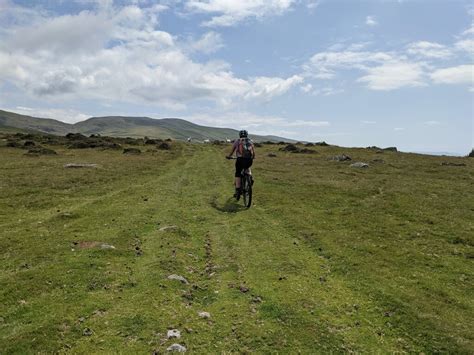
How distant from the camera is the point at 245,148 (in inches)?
1008

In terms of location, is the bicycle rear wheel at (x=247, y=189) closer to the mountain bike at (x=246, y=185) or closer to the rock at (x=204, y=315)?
the mountain bike at (x=246, y=185)

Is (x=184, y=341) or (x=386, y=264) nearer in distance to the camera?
(x=184, y=341)

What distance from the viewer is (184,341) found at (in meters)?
9.07

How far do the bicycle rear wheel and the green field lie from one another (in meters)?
0.60

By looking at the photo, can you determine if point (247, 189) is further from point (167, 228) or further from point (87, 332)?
point (87, 332)

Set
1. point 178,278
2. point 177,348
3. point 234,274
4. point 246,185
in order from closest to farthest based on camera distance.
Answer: point 177,348, point 178,278, point 234,274, point 246,185

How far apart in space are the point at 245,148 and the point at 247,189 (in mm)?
2823

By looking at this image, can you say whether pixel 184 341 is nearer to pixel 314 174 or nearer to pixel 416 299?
pixel 416 299

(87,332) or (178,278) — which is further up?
(178,278)

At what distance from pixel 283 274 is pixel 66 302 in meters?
7.03

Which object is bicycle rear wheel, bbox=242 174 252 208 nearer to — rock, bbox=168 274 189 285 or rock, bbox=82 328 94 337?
rock, bbox=168 274 189 285

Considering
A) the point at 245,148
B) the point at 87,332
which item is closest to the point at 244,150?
the point at 245,148

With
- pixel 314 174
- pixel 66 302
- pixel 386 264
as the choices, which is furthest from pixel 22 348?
pixel 314 174

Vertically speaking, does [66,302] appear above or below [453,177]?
below
